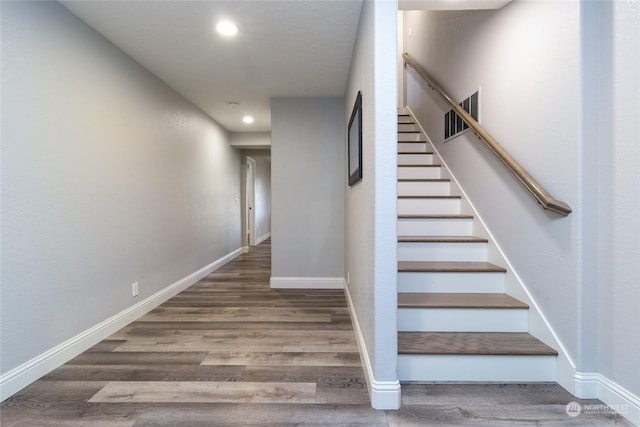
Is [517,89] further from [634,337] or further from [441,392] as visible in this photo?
[441,392]

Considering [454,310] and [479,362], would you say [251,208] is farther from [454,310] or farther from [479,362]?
[479,362]

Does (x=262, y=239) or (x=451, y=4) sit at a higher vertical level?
(x=451, y=4)

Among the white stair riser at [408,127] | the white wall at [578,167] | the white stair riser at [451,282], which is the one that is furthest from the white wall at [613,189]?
the white stair riser at [408,127]

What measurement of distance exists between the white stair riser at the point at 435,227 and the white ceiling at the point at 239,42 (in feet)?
5.12

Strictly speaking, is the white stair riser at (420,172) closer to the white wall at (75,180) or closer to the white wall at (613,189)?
the white wall at (613,189)

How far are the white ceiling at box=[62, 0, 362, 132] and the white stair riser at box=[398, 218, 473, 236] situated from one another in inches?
61.4

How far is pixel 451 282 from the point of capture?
83.7 inches

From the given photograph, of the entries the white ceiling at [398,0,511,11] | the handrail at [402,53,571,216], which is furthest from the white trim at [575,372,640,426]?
the white ceiling at [398,0,511,11]

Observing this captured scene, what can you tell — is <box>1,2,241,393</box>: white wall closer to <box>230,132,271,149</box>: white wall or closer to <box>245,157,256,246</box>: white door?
<box>230,132,271,149</box>: white wall

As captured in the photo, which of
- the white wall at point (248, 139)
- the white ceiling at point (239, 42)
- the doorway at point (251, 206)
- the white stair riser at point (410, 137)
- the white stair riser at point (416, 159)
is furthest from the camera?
the doorway at point (251, 206)

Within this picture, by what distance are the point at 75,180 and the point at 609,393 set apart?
131 inches

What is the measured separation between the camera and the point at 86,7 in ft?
6.52

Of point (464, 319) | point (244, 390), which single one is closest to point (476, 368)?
point (464, 319)

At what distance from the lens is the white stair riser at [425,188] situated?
9.86ft
